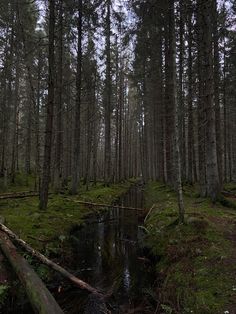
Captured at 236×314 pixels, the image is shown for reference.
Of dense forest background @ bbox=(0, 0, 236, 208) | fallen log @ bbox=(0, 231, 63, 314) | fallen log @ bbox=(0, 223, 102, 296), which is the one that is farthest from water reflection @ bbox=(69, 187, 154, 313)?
dense forest background @ bbox=(0, 0, 236, 208)

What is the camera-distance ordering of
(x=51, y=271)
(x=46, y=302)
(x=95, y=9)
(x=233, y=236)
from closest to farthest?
(x=46, y=302)
(x=51, y=271)
(x=233, y=236)
(x=95, y=9)

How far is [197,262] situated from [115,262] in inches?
106

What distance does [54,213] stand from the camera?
1089 centimetres

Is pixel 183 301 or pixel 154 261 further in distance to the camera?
pixel 154 261

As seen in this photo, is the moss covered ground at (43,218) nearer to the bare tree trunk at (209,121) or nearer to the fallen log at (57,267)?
the fallen log at (57,267)

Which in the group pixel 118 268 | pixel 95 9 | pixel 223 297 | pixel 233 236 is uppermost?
pixel 95 9

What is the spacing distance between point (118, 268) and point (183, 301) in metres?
2.87

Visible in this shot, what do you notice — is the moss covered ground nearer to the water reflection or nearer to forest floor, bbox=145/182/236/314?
the water reflection

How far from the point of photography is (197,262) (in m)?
5.67

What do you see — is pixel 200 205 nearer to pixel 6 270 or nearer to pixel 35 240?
pixel 35 240

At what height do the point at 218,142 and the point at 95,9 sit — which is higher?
the point at 95,9

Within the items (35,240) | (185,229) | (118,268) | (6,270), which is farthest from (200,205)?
(6,270)

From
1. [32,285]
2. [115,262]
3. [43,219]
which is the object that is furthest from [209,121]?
[32,285]

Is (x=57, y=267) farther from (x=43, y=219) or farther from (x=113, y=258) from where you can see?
(x=43, y=219)
